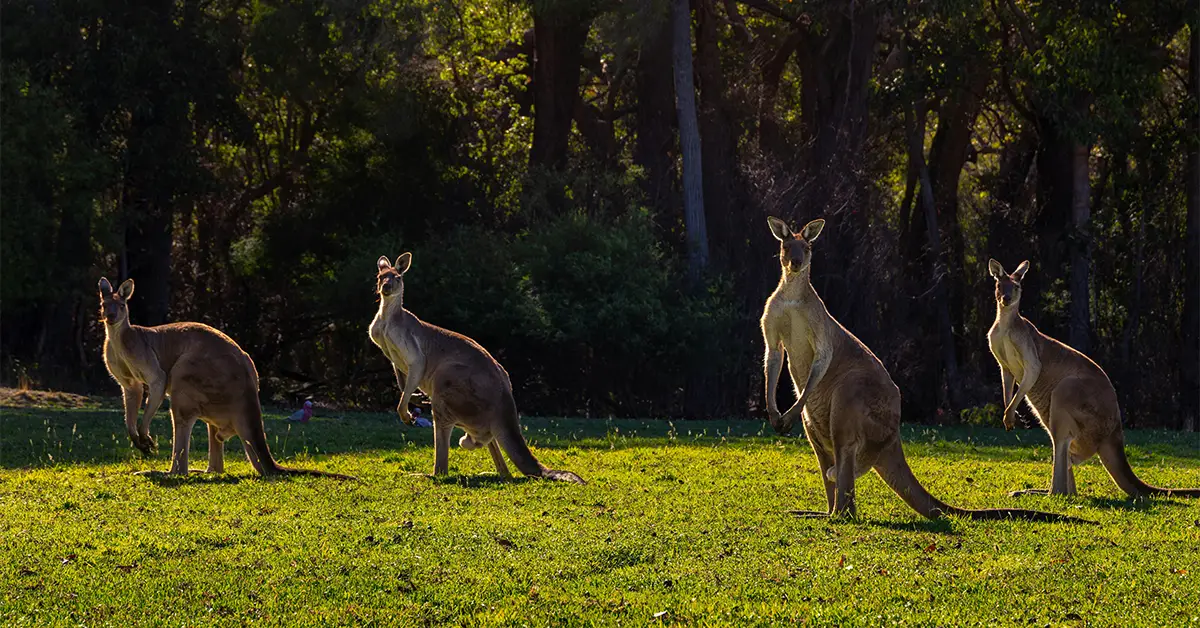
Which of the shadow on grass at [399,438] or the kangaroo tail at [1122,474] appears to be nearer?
the kangaroo tail at [1122,474]

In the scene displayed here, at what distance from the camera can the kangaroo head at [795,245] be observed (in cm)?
1116

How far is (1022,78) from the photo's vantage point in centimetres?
2889

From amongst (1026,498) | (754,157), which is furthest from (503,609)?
(754,157)

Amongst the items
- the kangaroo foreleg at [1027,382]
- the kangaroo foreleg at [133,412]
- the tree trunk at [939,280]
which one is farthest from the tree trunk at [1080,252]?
the kangaroo foreleg at [133,412]

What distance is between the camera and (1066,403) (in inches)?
483

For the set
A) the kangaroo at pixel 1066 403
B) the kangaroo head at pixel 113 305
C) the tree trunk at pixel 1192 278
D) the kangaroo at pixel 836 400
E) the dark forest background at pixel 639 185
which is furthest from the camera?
the tree trunk at pixel 1192 278

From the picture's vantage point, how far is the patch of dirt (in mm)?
23016

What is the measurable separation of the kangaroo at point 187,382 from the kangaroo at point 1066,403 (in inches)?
220

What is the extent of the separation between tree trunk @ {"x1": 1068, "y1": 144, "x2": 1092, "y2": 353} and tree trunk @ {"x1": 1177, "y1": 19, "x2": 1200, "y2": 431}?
1742 mm

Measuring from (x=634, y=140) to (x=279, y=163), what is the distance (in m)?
8.44

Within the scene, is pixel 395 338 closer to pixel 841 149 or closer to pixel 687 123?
pixel 687 123

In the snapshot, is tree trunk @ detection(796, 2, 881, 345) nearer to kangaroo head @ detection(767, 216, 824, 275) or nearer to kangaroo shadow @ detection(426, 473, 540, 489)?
kangaroo shadow @ detection(426, 473, 540, 489)

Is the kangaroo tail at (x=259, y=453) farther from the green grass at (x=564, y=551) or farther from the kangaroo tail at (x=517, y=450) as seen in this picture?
the kangaroo tail at (x=517, y=450)

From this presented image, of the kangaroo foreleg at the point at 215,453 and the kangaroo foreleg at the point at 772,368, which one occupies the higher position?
the kangaroo foreleg at the point at 772,368
